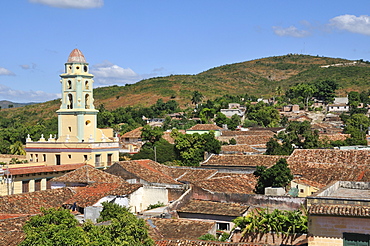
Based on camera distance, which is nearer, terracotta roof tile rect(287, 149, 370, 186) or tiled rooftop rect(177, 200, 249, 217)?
tiled rooftop rect(177, 200, 249, 217)

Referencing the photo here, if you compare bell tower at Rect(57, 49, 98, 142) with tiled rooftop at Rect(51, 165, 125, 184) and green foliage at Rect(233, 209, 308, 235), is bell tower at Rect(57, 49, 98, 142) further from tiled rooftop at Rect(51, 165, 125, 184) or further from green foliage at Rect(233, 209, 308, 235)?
green foliage at Rect(233, 209, 308, 235)

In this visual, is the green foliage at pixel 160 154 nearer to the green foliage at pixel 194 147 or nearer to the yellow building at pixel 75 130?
the green foliage at pixel 194 147

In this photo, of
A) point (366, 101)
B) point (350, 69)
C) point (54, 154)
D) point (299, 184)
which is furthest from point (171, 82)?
point (299, 184)

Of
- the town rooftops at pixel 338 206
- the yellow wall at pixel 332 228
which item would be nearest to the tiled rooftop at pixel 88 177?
the town rooftops at pixel 338 206

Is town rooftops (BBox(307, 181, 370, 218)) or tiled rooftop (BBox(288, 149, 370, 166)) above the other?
town rooftops (BBox(307, 181, 370, 218))

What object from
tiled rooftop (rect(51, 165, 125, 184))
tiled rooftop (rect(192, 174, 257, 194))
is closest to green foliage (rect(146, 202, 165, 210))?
tiled rooftop (rect(192, 174, 257, 194))

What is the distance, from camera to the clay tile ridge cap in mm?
37219

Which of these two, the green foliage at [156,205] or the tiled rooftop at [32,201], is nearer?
the tiled rooftop at [32,201]

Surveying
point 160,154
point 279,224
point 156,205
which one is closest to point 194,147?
point 160,154

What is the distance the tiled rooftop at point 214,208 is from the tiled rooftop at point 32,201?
18.7ft

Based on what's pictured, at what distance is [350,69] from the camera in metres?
138

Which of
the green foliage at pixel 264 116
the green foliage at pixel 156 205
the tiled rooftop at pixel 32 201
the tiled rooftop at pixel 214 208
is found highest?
the green foliage at pixel 264 116

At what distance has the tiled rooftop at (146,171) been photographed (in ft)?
96.8

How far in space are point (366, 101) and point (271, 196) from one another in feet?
227
